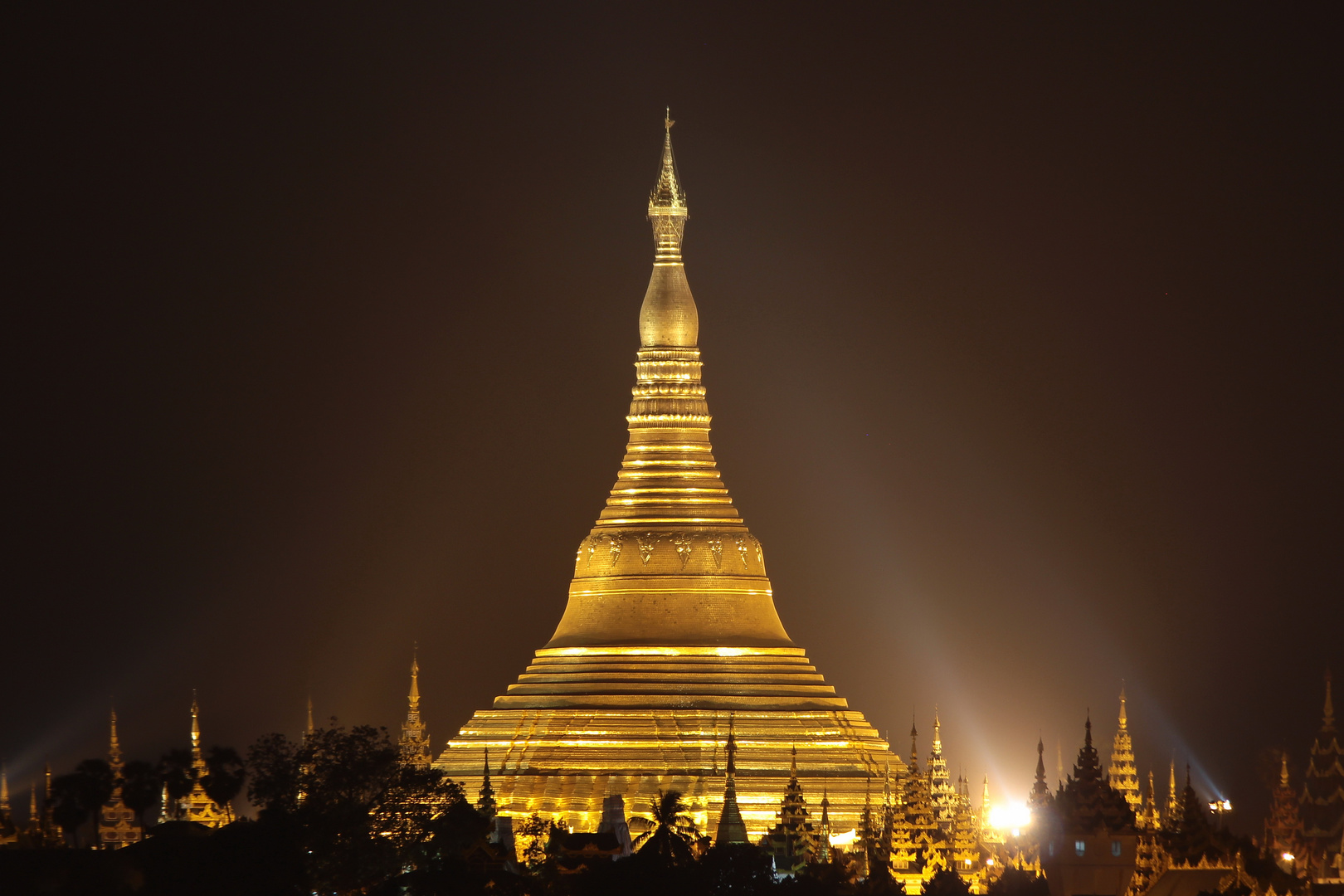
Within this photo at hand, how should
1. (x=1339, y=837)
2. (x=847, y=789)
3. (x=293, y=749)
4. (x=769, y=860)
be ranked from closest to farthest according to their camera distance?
(x=769, y=860) → (x=293, y=749) → (x=847, y=789) → (x=1339, y=837)

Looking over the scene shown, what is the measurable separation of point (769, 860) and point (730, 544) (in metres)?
8.10

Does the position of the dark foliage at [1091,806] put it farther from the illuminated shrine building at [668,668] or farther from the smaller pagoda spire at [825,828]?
the illuminated shrine building at [668,668]

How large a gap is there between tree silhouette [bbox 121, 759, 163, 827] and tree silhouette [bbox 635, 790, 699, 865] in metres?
4.25

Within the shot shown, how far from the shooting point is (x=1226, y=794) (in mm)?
48031

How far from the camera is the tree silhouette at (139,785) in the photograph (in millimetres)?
31953

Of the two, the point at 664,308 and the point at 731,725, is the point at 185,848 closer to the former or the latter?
the point at 731,725

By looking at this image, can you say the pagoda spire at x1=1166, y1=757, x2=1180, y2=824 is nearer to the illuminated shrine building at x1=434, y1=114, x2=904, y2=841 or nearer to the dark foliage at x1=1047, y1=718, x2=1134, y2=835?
the illuminated shrine building at x1=434, y1=114, x2=904, y2=841

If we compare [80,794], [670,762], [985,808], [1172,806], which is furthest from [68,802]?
[1172,806]

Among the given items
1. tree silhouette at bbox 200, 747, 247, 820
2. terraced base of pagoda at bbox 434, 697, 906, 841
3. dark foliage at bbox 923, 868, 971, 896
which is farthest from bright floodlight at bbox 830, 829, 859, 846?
tree silhouette at bbox 200, 747, 247, 820

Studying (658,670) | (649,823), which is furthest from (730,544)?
(649,823)

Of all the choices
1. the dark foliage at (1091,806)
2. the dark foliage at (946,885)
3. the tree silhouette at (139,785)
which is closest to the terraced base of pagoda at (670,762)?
the dark foliage at (946,885)

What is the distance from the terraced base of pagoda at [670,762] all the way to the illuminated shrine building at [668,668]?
2 cm

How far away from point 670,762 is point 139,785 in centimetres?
784

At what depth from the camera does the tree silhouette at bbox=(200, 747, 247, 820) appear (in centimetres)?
3238
